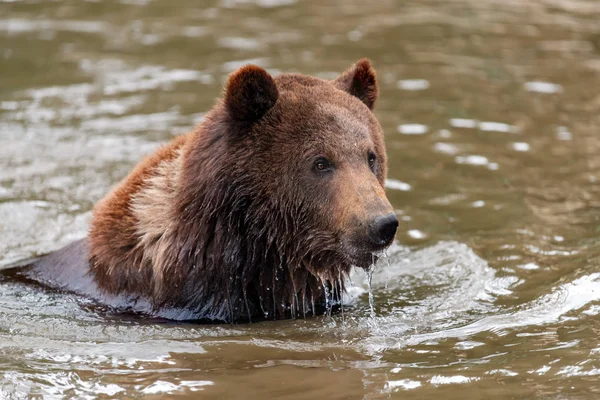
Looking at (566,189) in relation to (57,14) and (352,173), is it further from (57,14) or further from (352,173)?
(57,14)

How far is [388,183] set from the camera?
31.8ft

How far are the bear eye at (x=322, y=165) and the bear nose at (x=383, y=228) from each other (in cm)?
63

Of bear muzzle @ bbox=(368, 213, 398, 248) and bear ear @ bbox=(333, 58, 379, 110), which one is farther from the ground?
bear ear @ bbox=(333, 58, 379, 110)

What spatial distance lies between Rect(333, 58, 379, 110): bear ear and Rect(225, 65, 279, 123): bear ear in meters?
0.80

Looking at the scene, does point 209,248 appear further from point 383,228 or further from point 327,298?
point 383,228

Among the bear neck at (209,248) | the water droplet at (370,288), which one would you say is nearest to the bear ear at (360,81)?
the bear neck at (209,248)

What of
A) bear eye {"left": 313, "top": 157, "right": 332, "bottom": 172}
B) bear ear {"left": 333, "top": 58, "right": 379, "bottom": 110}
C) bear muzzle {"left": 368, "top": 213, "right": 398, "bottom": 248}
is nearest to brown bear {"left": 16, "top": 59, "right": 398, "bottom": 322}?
bear eye {"left": 313, "top": 157, "right": 332, "bottom": 172}

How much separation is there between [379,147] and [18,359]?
2.68 metres

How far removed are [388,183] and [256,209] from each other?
152 inches

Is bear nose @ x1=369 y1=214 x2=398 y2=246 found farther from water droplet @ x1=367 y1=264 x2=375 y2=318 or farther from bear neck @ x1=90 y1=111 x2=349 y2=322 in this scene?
bear neck @ x1=90 y1=111 x2=349 y2=322

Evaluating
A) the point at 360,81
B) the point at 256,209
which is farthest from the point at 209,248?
the point at 360,81

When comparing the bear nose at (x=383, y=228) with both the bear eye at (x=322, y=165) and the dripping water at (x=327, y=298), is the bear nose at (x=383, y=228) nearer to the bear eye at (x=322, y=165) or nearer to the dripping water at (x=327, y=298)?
the bear eye at (x=322, y=165)

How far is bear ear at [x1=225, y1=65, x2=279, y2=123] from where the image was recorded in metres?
5.88

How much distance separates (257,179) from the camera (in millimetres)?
5977
